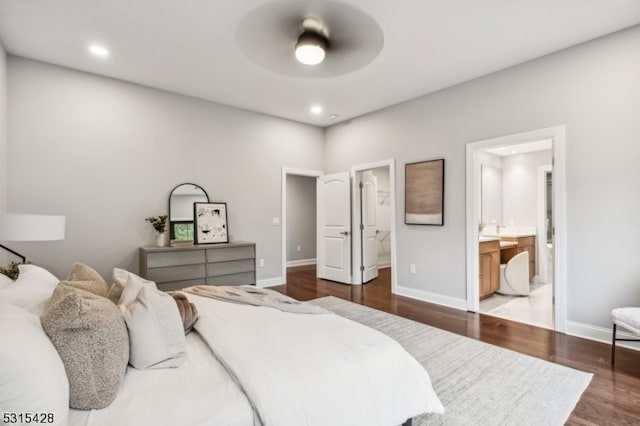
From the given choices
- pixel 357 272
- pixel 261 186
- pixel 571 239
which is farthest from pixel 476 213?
pixel 261 186

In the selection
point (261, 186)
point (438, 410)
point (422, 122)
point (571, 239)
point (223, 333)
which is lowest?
point (438, 410)

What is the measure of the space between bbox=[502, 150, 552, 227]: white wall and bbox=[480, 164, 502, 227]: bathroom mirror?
12cm

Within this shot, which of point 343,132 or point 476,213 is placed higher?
point 343,132

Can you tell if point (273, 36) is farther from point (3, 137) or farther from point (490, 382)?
point (490, 382)

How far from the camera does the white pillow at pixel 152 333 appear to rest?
52.7 inches

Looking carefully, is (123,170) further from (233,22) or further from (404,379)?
(404,379)

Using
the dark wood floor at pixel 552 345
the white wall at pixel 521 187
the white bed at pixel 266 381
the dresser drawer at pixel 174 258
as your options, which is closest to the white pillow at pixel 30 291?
the white bed at pixel 266 381

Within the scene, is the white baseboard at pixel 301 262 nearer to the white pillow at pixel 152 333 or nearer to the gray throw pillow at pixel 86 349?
the white pillow at pixel 152 333

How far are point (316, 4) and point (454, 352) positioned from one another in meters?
3.10

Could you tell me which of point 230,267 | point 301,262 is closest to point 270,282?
point 230,267

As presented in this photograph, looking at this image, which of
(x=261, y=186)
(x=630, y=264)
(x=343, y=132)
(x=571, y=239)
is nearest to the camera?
(x=630, y=264)

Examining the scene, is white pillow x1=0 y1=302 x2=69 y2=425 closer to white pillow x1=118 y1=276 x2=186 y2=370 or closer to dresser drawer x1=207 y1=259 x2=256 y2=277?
white pillow x1=118 y1=276 x2=186 y2=370

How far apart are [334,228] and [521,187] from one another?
12.0 ft

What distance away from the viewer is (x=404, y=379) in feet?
5.05
